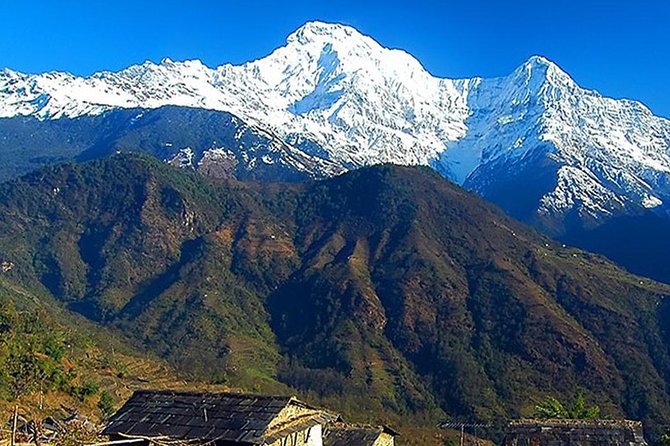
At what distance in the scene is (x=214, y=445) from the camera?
66.2 ft

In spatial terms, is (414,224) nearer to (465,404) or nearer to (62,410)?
(465,404)

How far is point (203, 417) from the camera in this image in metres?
21.2

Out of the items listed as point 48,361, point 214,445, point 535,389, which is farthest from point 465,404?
point 214,445

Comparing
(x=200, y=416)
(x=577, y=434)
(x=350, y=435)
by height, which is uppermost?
(x=577, y=434)

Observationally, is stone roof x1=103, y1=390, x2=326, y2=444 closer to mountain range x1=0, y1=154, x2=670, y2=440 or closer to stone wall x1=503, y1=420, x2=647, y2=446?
stone wall x1=503, y1=420, x2=647, y2=446

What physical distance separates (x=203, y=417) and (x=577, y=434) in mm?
19269

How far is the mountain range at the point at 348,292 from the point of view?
123688 millimetres

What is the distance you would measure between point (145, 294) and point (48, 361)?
97247mm

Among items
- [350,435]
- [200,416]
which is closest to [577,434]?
[350,435]

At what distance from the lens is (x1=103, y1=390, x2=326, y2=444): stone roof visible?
2041 centimetres

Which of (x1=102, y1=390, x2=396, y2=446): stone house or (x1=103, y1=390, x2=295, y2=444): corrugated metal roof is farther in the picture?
(x1=103, y1=390, x2=295, y2=444): corrugated metal roof

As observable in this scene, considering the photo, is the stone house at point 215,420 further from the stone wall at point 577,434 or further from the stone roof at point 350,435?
the stone wall at point 577,434

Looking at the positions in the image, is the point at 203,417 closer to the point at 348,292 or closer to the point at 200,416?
the point at 200,416

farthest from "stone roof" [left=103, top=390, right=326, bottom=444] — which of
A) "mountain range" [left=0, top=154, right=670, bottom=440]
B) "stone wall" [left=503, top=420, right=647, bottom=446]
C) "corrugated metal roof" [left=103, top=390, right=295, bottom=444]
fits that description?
"mountain range" [left=0, top=154, right=670, bottom=440]
